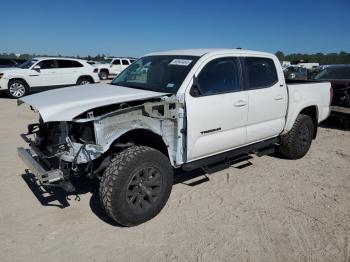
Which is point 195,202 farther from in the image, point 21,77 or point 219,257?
point 21,77

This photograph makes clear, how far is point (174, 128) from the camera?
407 cm

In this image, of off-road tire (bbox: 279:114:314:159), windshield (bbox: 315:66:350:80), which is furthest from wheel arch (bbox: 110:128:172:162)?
windshield (bbox: 315:66:350:80)

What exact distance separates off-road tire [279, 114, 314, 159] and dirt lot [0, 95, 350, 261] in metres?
0.55

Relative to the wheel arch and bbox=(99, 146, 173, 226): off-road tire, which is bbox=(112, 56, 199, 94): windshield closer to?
the wheel arch

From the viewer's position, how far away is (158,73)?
4727 mm

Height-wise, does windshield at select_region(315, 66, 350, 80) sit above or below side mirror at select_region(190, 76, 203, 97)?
below

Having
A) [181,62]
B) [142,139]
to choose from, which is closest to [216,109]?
[181,62]

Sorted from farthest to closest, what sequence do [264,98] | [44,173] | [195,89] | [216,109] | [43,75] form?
[43,75] < [264,98] < [216,109] < [195,89] < [44,173]

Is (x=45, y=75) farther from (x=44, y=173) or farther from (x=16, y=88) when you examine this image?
(x=44, y=173)

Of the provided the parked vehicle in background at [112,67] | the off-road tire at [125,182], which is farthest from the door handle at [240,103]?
the parked vehicle in background at [112,67]

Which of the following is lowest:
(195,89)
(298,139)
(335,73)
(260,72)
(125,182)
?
(298,139)

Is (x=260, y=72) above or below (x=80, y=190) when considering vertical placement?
above

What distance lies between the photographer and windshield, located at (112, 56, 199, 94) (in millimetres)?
4355

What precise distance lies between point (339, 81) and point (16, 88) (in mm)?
12383
